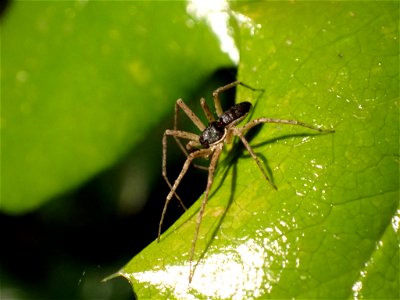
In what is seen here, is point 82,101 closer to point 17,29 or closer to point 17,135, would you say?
point 17,135

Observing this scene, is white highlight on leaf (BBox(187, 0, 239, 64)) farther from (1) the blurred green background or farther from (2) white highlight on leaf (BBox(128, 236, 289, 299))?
(2) white highlight on leaf (BBox(128, 236, 289, 299))

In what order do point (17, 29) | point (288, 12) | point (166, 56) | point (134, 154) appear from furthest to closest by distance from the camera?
point (134, 154) < point (17, 29) < point (166, 56) < point (288, 12)

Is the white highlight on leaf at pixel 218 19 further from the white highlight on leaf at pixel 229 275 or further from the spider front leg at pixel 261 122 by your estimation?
the white highlight on leaf at pixel 229 275

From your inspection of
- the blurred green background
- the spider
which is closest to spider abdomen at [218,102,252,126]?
the spider

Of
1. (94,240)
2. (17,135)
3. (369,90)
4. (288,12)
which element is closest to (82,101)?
(17,135)

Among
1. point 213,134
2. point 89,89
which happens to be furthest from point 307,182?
point 89,89

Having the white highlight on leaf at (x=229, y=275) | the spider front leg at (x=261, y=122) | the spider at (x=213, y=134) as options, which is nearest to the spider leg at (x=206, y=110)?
the spider at (x=213, y=134)
